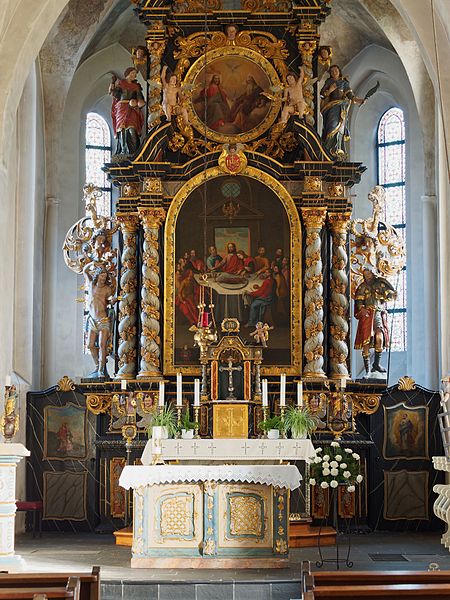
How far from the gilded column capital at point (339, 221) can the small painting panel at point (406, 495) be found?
377 cm

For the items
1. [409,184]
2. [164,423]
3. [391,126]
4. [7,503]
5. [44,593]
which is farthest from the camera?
[391,126]

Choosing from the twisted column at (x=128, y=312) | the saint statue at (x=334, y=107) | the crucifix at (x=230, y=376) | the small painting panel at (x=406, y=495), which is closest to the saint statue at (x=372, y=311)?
the small painting panel at (x=406, y=495)

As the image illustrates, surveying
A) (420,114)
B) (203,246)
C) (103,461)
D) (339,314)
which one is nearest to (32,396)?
(103,461)

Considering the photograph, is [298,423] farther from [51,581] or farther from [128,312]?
[51,581]

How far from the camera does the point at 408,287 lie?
2155 cm

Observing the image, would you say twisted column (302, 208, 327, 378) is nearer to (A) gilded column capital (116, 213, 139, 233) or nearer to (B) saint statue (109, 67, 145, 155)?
(A) gilded column capital (116, 213, 139, 233)

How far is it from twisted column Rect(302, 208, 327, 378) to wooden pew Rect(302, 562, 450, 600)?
32.4ft

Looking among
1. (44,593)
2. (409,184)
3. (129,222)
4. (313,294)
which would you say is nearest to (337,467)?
(313,294)

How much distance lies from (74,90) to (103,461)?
291 inches

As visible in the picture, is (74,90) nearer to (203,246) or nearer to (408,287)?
(203,246)

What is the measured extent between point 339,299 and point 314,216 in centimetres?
131

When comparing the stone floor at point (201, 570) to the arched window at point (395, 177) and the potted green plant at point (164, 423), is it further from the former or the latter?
the arched window at point (395, 177)

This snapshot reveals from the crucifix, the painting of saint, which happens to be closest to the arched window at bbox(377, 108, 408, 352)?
the painting of saint

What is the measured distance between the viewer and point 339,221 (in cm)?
1859
